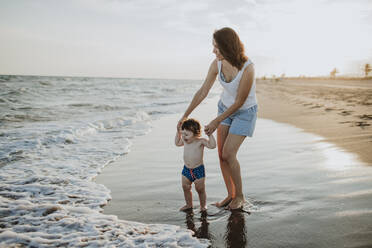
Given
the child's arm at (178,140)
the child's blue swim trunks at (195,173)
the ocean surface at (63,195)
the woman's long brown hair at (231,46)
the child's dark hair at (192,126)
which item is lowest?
the ocean surface at (63,195)

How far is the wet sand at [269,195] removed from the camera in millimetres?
2492

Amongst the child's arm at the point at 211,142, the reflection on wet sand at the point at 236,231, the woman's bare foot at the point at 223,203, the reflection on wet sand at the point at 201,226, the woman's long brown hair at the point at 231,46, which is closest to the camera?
the reflection on wet sand at the point at 236,231

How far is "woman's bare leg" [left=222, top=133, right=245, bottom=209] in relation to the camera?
3.07m

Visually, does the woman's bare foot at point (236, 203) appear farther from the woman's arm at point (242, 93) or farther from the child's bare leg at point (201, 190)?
the woman's arm at point (242, 93)

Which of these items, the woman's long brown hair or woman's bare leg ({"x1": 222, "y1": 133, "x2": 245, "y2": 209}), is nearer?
the woman's long brown hair

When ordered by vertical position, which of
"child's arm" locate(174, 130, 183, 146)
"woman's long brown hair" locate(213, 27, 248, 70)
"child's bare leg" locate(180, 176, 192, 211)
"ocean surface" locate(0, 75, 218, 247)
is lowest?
"ocean surface" locate(0, 75, 218, 247)

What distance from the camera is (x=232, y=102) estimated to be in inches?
121

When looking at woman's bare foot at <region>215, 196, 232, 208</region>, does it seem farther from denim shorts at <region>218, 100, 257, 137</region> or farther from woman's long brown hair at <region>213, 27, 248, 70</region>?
woman's long brown hair at <region>213, 27, 248, 70</region>

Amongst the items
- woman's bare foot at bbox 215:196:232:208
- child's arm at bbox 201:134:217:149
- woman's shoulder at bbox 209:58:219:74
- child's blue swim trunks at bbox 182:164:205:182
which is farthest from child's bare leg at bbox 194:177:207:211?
woman's shoulder at bbox 209:58:219:74

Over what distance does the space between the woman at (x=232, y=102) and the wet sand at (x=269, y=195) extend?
41 centimetres

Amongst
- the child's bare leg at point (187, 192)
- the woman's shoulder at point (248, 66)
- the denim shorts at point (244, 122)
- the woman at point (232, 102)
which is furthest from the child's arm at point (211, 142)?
the woman's shoulder at point (248, 66)

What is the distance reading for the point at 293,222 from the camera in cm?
269

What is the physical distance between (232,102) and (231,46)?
24.1 inches

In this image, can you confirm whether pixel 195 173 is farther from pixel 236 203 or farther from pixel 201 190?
pixel 236 203
